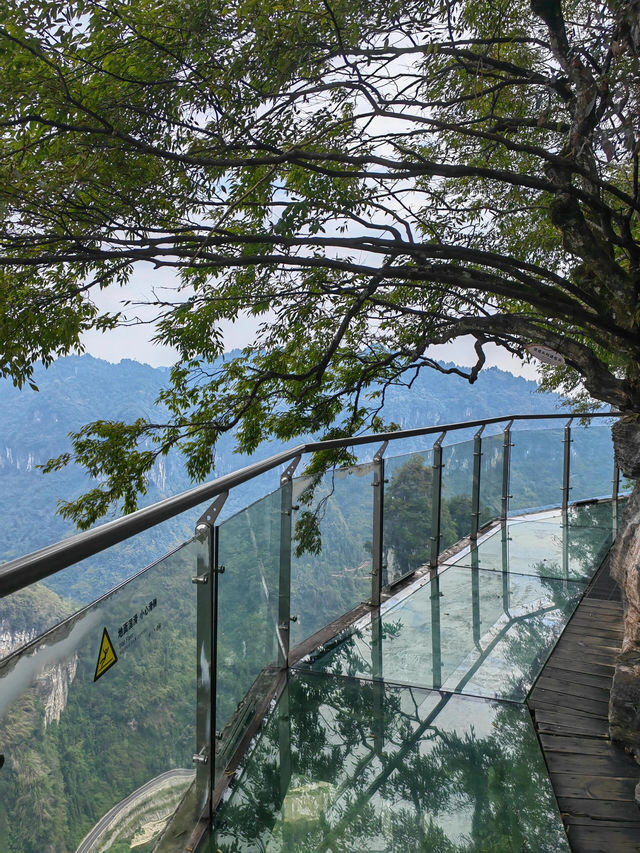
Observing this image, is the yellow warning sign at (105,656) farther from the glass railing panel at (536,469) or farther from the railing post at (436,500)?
the glass railing panel at (536,469)

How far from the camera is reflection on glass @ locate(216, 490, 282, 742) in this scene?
7.06ft

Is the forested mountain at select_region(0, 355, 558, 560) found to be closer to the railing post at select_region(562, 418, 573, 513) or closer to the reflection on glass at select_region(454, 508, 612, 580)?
the railing post at select_region(562, 418, 573, 513)

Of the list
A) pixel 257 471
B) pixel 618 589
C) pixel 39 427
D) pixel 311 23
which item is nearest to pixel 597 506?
pixel 618 589

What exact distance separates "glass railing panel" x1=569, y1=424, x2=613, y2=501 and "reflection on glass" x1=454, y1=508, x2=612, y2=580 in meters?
1.12

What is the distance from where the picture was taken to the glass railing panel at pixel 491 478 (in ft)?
20.6

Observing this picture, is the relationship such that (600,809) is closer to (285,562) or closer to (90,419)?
(285,562)

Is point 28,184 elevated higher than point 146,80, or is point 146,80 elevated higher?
point 146,80

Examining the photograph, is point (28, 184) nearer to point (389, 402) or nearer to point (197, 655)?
point (197, 655)

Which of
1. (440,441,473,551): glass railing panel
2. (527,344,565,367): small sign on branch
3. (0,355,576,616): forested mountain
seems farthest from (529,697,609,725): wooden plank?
(0,355,576,616): forested mountain

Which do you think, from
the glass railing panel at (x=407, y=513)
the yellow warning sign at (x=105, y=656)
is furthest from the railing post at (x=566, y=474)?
the yellow warning sign at (x=105, y=656)

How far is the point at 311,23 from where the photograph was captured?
18.4 feet

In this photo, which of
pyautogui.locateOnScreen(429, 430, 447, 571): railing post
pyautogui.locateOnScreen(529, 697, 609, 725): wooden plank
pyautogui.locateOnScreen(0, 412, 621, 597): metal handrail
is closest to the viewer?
pyautogui.locateOnScreen(0, 412, 621, 597): metal handrail

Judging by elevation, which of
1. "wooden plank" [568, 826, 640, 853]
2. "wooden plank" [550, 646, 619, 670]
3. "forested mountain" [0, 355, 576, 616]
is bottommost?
"forested mountain" [0, 355, 576, 616]

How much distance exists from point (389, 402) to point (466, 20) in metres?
84.4
